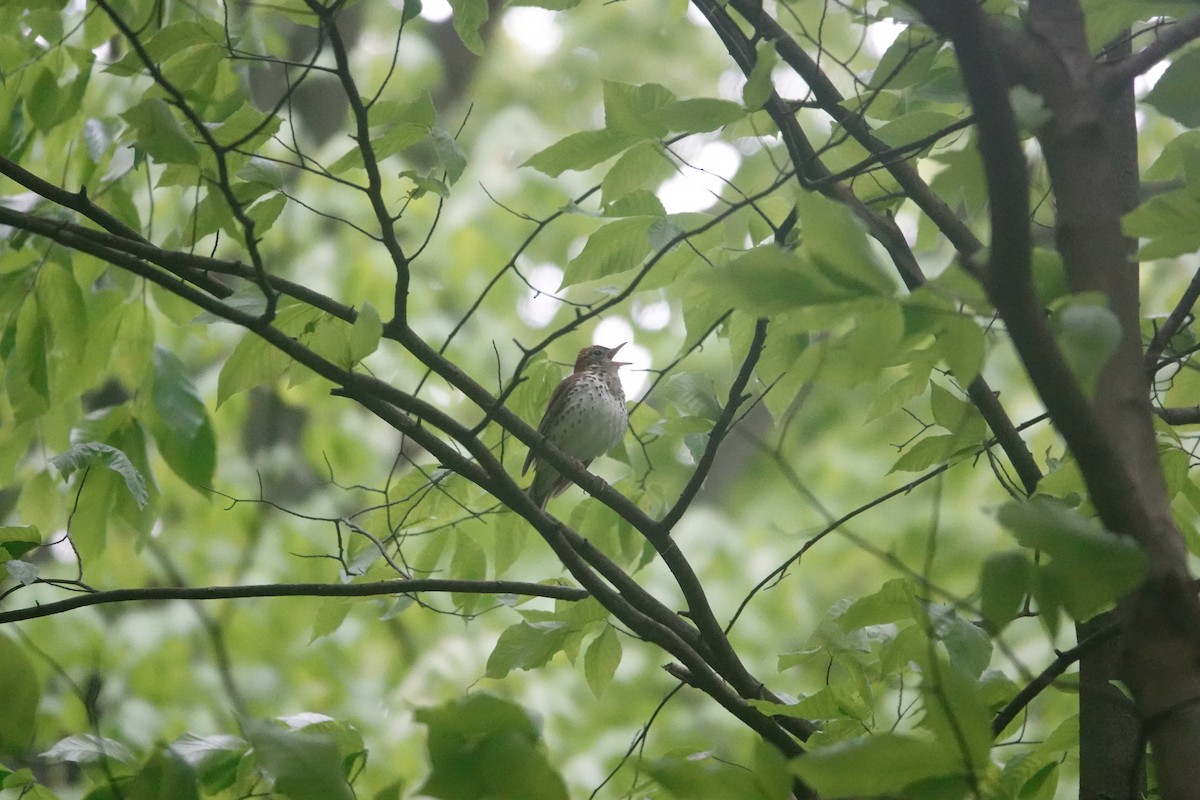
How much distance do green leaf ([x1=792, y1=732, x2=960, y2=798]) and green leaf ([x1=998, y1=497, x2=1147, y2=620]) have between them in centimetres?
16

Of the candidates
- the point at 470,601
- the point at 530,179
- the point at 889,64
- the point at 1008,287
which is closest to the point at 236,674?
the point at 530,179

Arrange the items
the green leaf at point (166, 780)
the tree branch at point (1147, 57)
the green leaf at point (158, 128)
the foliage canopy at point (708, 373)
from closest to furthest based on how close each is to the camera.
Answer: the foliage canopy at point (708, 373) < the green leaf at point (166, 780) < the tree branch at point (1147, 57) < the green leaf at point (158, 128)

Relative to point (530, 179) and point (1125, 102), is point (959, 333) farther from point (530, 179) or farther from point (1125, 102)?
point (530, 179)

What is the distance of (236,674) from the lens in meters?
4.85

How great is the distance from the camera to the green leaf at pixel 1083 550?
0.78 m

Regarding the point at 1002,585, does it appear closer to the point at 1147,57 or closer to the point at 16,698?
the point at 1147,57

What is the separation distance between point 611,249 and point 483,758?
103 centimetres

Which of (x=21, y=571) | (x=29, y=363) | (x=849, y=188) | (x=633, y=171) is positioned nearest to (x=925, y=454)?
(x=849, y=188)

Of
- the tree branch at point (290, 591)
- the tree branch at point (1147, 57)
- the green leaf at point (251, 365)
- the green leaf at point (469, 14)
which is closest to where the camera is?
the tree branch at point (1147, 57)

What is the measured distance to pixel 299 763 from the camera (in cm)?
93

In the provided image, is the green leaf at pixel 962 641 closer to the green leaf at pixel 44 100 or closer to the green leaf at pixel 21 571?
the green leaf at pixel 21 571

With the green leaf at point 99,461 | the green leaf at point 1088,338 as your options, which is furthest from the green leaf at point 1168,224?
the green leaf at point 99,461

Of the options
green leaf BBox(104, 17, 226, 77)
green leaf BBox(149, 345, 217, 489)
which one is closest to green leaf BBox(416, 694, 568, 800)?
green leaf BBox(104, 17, 226, 77)

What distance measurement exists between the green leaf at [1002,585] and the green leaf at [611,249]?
37.1 inches
